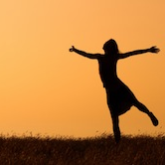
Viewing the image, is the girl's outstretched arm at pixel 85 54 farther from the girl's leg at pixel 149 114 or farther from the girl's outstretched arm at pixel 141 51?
the girl's leg at pixel 149 114

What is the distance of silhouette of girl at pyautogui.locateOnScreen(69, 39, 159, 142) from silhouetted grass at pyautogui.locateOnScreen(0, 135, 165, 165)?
598 mm

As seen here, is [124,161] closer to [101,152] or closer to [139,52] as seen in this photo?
[101,152]

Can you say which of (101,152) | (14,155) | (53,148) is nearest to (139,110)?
(101,152)

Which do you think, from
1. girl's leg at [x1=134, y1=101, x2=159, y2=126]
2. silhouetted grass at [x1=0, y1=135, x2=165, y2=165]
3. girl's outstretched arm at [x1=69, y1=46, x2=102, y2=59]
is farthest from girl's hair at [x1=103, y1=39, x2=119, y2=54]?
silhouetted grass at [x1=0, y1=135, x2=165, y2=165]

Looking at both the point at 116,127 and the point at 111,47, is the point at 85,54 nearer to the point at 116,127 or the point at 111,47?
the point at 111,47

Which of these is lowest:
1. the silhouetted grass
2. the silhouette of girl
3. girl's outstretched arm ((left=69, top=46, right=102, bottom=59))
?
the silhouetted grass

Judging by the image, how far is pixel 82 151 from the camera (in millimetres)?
13195

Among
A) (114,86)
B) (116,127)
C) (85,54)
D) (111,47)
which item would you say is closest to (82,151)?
(116,127)

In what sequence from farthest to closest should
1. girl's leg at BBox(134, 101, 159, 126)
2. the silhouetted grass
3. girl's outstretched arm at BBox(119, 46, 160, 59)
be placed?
girl's leg at BBox(134, 101, 159, 126), girl's outstretched arm at BBox(119, 46, 160, 59), the silhouetted grass

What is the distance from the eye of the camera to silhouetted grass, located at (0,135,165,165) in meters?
11.5

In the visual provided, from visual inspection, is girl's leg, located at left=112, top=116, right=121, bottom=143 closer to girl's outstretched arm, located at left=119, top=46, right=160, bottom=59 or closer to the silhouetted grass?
the silhouetted grass

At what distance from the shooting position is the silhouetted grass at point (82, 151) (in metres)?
11.5

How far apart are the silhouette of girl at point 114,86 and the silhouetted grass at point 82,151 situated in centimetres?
60

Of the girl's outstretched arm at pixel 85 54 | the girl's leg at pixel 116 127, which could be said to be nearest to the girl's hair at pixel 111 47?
the girl's outstretched arm at pixel 85 54
